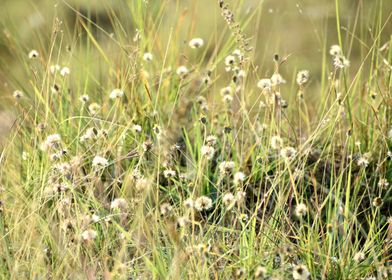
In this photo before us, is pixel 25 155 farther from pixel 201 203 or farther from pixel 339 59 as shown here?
pixel 339 59

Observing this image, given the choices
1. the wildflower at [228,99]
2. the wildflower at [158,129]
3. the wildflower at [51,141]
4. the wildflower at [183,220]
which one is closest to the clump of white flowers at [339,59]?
the wildflower at [228,99]

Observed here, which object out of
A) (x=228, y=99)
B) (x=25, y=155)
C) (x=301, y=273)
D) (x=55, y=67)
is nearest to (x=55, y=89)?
(x=55, y=67)

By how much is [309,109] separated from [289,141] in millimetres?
492

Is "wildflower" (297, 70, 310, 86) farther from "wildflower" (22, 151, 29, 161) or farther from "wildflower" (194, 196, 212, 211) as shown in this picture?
"wildflower" (22, 151, 29, 161)

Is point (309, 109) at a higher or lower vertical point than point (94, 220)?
lower

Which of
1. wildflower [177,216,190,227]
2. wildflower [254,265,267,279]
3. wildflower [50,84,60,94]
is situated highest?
wildflower [50,84,60,94]

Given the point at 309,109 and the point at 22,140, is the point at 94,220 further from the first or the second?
the point at 309,109

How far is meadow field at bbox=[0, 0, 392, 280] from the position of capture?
1.92m

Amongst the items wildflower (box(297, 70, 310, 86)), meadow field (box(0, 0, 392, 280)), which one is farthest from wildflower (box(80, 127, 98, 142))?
wildflower (box(297, 70, 310, 86))

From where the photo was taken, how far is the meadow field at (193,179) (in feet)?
6.31

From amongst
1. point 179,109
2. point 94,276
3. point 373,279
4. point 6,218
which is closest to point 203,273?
point 94,276

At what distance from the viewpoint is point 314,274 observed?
193 cm

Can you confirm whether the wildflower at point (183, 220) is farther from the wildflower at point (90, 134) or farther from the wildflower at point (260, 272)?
the wildflower at point (90, 134)

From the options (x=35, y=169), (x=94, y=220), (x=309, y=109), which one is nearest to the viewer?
(x=94, y=220)
